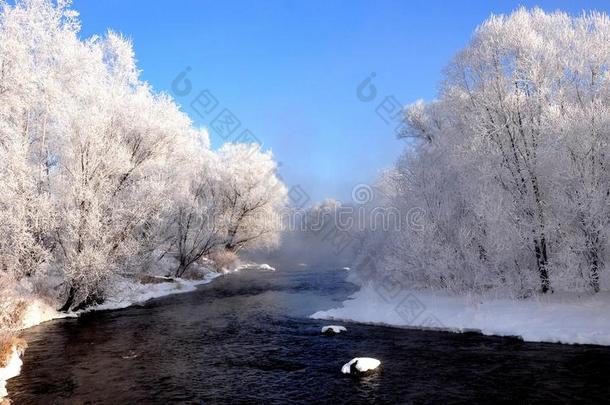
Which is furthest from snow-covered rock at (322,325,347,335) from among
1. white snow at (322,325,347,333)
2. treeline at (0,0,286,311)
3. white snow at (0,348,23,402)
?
treeline at (0,0,286,311)

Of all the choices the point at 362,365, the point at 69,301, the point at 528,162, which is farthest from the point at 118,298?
the point at 528,162

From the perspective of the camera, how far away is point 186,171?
4297 cm

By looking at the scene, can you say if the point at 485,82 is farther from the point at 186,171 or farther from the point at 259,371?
the point at 186,171

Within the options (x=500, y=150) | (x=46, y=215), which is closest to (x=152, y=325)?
(x=46, y=215)

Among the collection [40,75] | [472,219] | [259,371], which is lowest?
[259,371]

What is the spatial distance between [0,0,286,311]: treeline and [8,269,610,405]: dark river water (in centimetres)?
419

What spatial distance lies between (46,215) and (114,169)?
206 inches

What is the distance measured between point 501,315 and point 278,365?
1147cm

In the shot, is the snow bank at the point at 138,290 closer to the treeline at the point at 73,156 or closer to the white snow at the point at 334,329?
the treeline at the point at 73,156

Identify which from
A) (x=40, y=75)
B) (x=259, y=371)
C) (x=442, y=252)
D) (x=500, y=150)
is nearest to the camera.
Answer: (x=259, y=371)

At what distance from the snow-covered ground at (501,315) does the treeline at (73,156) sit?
14314 millimetres

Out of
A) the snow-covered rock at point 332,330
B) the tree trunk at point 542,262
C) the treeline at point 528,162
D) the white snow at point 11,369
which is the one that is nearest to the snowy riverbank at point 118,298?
the white snow at point 11,369

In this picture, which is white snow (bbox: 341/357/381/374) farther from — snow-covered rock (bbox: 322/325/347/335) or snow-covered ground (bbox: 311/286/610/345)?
snow-covered ground (bbox: 311/286/610/345)

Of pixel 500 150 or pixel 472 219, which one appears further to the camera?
pixel 472 219
